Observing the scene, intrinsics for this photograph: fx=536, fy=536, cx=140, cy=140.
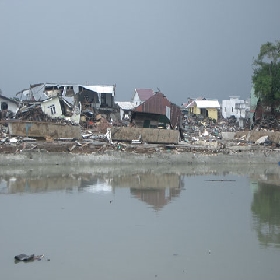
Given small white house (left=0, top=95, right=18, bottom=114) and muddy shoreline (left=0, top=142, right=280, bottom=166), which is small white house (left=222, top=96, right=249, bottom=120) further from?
muddy shoreline (left=0, top=142, right=280, bottom=166)

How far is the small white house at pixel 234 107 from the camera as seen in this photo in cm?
7244

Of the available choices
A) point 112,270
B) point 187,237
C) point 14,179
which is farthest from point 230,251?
point 14,179

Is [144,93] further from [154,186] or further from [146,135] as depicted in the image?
[154,186]

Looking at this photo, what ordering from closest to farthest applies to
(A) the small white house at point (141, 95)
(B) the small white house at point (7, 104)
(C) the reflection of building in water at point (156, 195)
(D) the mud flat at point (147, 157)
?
(C) the reflection of building in water at point (156, 195) → (D) the mud flat at point (147, 157) → (B) the small white house at point (7, 104) → (A) the small white house at point (141, 95)

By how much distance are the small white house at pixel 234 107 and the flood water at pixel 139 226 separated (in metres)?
46.4

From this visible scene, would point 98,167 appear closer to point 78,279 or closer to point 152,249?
point 152,249

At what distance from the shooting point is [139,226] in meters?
15.5

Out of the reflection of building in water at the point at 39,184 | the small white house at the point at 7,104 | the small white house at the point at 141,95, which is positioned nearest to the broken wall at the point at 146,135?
the reflection of building in water at the point at 39,184

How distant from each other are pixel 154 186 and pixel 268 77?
2362 cm

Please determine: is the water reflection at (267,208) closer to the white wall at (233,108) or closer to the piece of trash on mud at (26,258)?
the piece of trash on mud at (26,258)

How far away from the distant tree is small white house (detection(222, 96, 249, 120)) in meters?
25.8

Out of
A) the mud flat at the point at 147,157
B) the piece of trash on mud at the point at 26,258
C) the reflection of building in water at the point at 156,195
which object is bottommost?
the piece of trash on mud at the point at 26,258

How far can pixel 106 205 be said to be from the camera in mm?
19000

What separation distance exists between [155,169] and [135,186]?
6.20m
